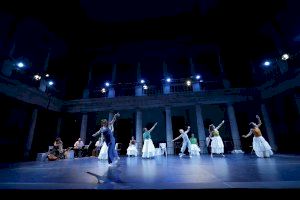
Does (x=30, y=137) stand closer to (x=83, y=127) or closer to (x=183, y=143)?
(x=83, y=127)

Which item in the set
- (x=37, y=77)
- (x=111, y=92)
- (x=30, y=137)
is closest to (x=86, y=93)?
→ (x=111, y=92)

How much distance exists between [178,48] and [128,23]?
18.1 ft

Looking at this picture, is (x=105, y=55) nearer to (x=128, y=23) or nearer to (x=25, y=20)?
(x=128, y=23)

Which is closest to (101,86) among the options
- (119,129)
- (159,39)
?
(119,129)

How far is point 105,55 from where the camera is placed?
19.5 metres

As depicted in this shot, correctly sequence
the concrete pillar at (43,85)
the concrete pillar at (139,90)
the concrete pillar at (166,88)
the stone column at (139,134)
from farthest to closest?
the concrete pillar at (139,90)
the concrete pillar at (166,88)
the stone column at (139,134)
the concrete pillar at (43,85)

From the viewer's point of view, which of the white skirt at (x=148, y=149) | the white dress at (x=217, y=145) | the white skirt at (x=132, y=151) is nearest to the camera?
the white skirt at (x=148, y=149)

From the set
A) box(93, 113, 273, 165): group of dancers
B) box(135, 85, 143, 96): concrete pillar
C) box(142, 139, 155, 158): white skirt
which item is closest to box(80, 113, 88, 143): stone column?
box(93, 113, 273, 165): group of dancers

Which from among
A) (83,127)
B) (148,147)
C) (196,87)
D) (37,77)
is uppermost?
(37,77)

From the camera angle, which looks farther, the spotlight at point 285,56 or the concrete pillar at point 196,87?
the concrete pillar at point 196,87

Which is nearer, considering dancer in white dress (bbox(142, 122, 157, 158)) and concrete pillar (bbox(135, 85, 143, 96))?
dancer in white dress (bbox(142, 122, 157, 158))

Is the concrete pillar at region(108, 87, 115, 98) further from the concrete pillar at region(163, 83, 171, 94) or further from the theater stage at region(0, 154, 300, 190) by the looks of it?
the theater stage at region(0, 154, 300, 190)

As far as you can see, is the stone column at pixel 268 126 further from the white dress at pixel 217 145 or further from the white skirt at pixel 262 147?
the white skirt at pixel 262 147

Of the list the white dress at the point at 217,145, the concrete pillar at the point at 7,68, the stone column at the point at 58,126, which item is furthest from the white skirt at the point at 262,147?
the stone column at the point at 58,126
